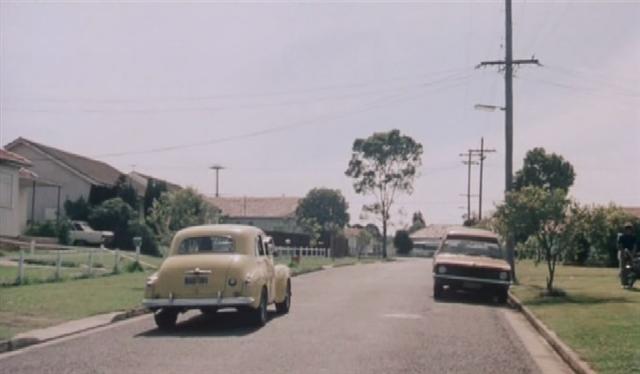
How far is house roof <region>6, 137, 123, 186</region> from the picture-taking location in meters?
59.0

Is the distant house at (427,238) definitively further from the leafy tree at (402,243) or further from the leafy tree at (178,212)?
the leafy tree at (178,212)

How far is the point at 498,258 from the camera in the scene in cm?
2480

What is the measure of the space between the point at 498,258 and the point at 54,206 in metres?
40.3

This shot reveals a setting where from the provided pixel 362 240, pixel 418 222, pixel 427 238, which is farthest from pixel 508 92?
pixel 418 222

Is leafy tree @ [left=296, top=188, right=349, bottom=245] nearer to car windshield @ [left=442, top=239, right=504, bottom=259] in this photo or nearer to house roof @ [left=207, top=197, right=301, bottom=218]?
house roof @ [left=207, top=197, right=301, bottom=218]

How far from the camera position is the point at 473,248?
25.3 meters

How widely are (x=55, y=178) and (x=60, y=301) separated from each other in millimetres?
42150

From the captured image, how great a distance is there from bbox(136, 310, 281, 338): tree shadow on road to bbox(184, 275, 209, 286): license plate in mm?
800

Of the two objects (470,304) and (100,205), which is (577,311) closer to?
(470,304)

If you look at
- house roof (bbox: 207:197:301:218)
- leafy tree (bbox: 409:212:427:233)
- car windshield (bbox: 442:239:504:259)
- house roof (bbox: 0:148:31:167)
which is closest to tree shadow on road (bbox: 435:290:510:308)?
car windshield (bbox: 442:239:504:259)

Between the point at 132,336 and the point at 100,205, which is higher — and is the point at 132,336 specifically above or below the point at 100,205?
below

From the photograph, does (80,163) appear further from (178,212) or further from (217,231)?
(217,231)

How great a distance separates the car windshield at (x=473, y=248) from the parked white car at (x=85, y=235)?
29994mm

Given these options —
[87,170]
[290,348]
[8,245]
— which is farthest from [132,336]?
[87,170]
